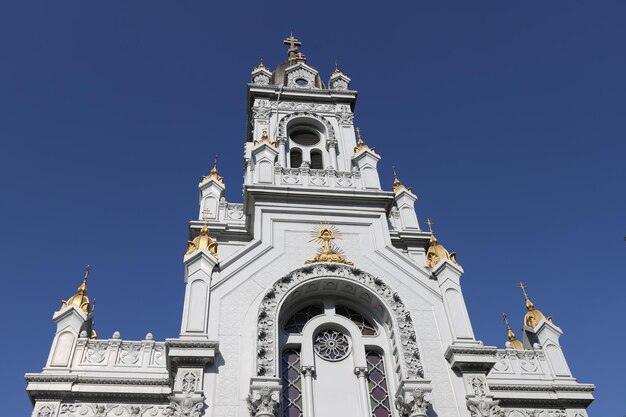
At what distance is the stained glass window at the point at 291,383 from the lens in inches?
671

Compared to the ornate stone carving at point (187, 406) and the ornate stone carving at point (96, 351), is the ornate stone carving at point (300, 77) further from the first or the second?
the ornate stone carving at point (187, 406)

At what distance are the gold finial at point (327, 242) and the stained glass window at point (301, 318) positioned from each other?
5.31 feet

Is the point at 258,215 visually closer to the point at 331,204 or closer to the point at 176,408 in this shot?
the point at 331,204

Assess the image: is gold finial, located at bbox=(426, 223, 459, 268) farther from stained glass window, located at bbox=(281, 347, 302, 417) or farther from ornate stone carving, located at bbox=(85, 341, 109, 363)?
ornate stone carving, located at bbox=(85, 341, 109, 363)

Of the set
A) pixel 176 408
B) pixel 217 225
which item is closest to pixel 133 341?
pixel 176 408

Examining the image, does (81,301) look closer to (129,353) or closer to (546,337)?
(129,353)

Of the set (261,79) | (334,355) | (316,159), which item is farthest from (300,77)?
(334,355)

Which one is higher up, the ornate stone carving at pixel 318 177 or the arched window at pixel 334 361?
the ornate stone carving at pixel 318 177

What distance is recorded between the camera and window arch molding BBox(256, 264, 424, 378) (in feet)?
57.6

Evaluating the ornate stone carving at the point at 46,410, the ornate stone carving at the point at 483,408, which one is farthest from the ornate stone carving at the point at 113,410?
the ornate stone carving at the point at 483,408

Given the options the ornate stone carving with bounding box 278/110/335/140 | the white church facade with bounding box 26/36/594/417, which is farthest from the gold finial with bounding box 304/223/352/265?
the ornate stone carving with bounding box 278/110/335/140

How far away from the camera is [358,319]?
784 inches

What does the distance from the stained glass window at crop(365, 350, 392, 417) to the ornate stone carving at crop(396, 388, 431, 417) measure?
103 cm

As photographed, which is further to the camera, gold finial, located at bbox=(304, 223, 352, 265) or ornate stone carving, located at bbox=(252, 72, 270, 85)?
ornate stone carving, located at bbox=(252, 72, 270, 85)
